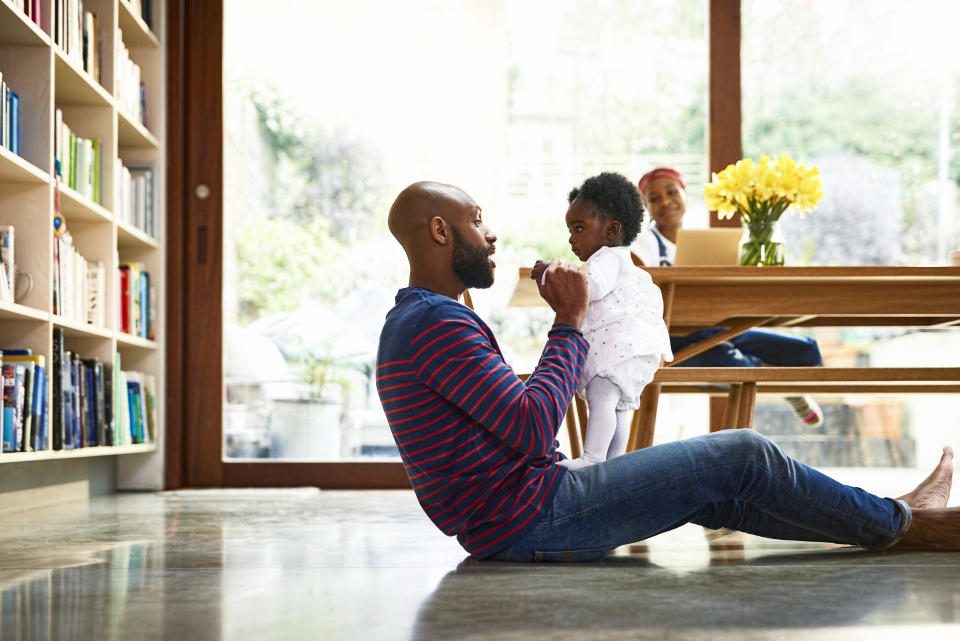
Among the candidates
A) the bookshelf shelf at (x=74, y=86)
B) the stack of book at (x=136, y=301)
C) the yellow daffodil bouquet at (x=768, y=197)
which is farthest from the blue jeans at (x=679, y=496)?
the stack of book at (x=136, y=301)

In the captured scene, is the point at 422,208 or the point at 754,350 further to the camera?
the point at 754,350

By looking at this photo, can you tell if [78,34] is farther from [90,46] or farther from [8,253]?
[8,253]

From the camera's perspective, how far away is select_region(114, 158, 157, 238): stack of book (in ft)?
12.6

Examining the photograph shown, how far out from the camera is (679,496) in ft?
5.58

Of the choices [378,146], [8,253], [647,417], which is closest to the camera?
[647,417]

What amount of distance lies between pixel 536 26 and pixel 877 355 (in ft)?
6.69

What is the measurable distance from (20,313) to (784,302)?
81.9 inches

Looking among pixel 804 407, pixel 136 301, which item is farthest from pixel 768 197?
pixel 136 301

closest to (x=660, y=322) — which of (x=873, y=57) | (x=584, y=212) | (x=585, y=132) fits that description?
(x=584, y=212)

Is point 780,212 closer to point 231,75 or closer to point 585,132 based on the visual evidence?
point 585,132

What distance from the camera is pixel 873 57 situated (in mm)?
4402

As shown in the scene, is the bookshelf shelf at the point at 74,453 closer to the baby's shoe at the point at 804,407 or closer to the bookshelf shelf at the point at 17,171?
the bookshelf shelf at the point at 17,171

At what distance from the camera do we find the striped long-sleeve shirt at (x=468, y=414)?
1.59m

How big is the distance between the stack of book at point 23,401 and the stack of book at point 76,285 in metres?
0.24
